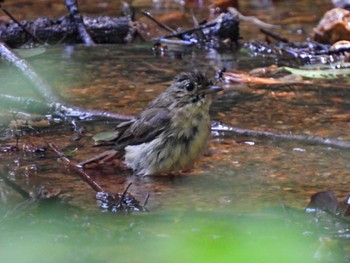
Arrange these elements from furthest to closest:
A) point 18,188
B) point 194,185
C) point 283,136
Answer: point 283,136 < point 194,185 < point 18,188

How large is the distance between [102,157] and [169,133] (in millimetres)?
437

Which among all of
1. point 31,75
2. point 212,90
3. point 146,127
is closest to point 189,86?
point 212,90

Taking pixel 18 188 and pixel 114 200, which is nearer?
pixel 18 188

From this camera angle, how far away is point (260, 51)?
9555 mm

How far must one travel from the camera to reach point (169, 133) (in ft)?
19.3

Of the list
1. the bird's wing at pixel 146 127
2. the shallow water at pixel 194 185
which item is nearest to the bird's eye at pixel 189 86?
the bird's wing at pixel 146 127

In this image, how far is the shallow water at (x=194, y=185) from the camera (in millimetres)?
4152

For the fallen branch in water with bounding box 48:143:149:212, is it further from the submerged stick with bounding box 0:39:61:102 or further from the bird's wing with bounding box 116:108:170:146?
the submerged stick with bounding box 0:39:61:102

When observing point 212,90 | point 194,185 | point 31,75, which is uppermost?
point 212,90

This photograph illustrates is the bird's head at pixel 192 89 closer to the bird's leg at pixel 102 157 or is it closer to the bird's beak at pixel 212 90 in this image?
the bird's beak at pixel 212 90

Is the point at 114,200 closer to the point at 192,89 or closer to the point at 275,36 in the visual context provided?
the point at 192,89

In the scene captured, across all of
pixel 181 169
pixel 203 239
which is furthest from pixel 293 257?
pixel 181 169

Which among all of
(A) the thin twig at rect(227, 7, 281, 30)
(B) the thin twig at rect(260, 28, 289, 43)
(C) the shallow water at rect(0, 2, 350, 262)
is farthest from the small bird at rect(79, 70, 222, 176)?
(A) the thin twig at rect(227, 7, 281, 30)

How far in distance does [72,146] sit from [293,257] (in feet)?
8.68
